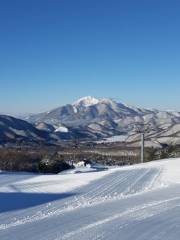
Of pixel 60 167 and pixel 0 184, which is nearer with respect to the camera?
pixel 0 184

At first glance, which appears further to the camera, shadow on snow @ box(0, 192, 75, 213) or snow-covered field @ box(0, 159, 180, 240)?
shadow on snow @ box(0, 192, 75, 213)

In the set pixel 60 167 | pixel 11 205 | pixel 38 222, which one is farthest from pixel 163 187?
pixel 60 167

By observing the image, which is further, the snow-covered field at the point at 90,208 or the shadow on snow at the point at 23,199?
the shadow on snow at the point at 23,199

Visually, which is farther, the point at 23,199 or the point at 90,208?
the point at 23,199

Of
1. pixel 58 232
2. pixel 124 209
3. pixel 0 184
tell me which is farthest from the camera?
pixel 0 184

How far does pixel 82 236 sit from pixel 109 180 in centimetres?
1259

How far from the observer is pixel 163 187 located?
64.7 ft

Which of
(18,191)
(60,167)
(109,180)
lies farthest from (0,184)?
(60,167)

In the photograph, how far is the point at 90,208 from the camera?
1420 centimetres

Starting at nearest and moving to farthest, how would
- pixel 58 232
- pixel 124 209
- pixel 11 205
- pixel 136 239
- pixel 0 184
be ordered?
1. pixel 136 239
2. pixel 58 232
3. pixel 124 209
4. pixel 11 205
5. pixel 0 184

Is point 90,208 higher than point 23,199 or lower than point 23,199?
lower

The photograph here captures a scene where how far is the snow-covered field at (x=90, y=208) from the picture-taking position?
10773mm

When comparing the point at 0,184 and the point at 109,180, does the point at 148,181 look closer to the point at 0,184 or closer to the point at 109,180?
the point at 109,180

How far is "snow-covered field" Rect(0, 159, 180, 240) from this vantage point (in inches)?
424
